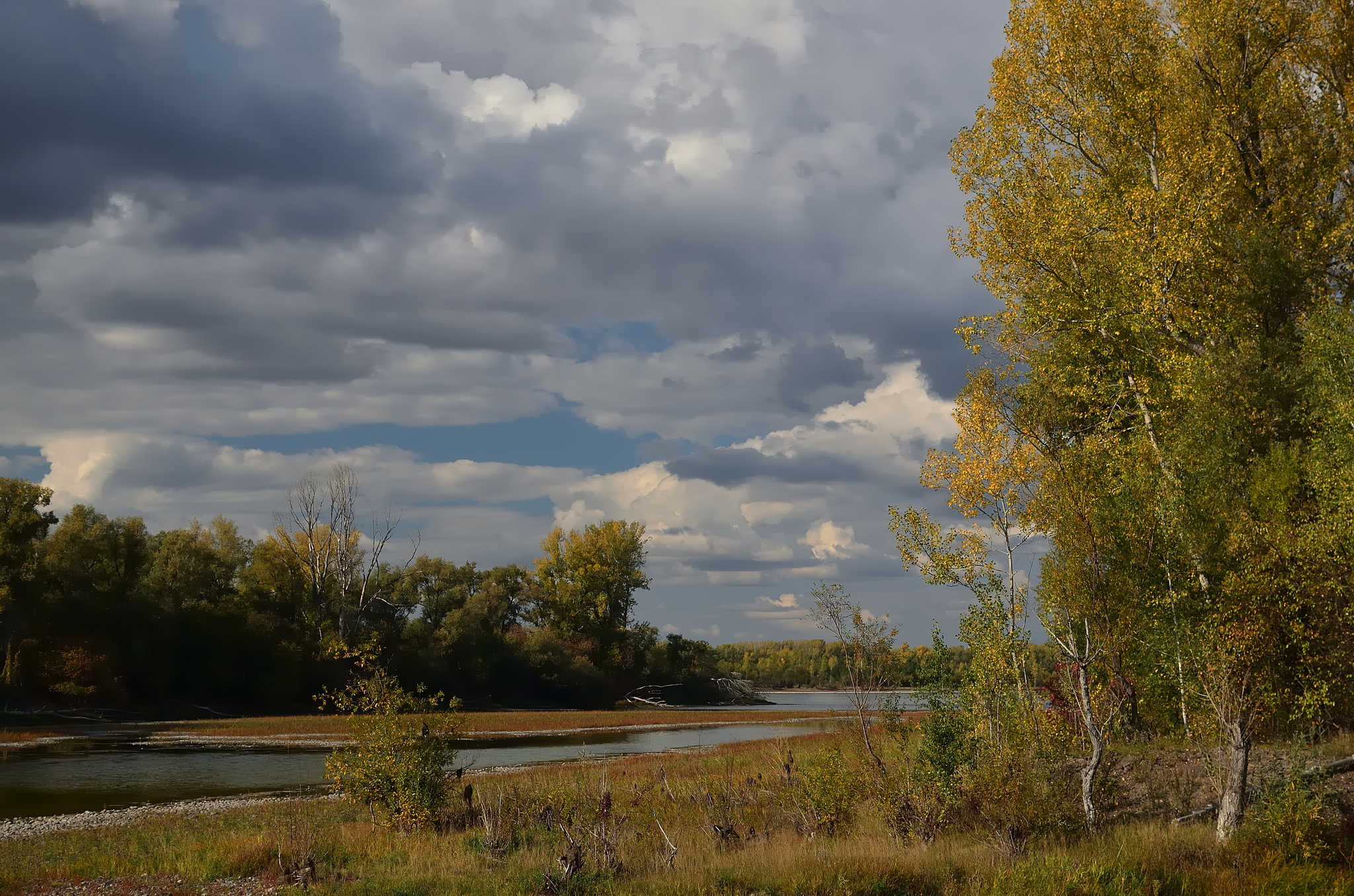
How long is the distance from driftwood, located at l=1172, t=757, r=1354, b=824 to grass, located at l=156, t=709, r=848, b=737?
86.1 feet

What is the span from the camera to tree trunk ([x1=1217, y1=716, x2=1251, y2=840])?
52.4ft

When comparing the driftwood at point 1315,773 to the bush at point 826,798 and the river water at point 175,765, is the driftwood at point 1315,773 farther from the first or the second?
the river water at point 175,765

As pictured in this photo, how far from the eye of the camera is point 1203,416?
67.2ft

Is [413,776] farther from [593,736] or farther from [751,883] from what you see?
[593,736]

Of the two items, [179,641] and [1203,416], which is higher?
[1203,416]

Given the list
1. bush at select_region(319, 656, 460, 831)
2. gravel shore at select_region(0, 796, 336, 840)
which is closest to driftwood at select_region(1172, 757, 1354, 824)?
bush at select_region(319, 656, 460, 831)

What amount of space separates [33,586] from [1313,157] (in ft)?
216

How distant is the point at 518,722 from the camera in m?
63.8

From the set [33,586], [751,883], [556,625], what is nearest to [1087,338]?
[751,883]

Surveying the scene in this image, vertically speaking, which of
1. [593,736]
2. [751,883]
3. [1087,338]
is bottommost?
[593,736]

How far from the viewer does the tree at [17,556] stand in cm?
5441

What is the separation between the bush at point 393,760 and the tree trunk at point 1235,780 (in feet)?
47.5

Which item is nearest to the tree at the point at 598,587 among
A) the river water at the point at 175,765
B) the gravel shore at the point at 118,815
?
the river water at the point at 175,765

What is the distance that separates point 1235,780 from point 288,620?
241 feet
